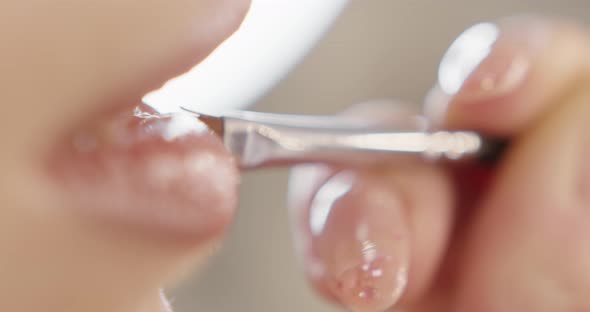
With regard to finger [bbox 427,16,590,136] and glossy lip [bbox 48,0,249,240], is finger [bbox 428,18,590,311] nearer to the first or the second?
finger [bbox 427,16,590,136]

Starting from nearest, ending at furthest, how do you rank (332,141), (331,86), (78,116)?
(78,116)
(332,141)
(331,86)

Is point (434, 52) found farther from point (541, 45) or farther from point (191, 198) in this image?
point (191, 198)

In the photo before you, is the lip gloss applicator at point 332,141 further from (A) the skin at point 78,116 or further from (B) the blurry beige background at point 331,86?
(B) the blurry beige background at point 331,86

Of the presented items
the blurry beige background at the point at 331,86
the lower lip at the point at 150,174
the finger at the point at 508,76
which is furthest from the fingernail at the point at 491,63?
the blurry beige background at the point at 331,86

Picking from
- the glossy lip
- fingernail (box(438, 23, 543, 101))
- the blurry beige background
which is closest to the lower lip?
the glossy lip

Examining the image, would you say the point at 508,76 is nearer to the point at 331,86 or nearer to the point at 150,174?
the point at 150,174

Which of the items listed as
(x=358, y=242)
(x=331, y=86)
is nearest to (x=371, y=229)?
(x=358, y=242)
